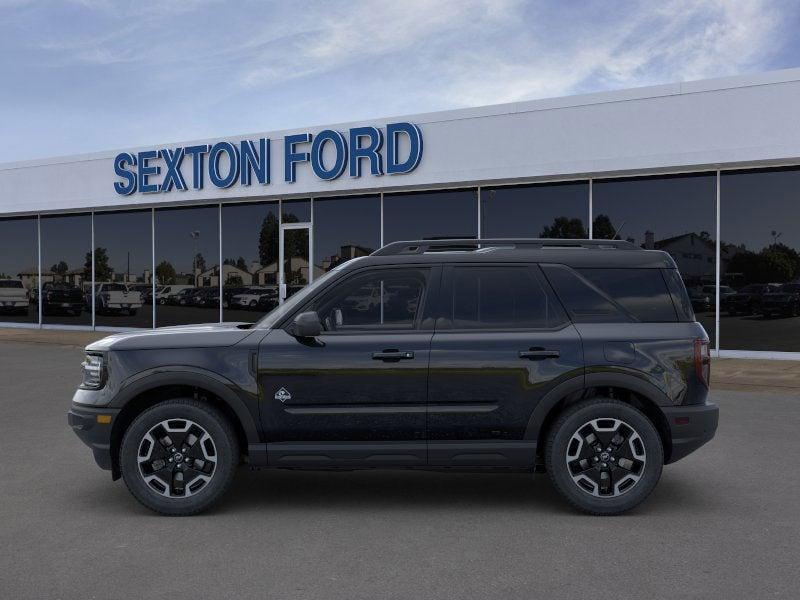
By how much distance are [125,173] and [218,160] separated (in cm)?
325

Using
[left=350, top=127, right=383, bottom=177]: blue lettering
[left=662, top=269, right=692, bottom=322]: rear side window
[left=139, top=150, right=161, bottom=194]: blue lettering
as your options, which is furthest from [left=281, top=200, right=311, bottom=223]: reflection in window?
[left=662, top=269, right=692, bottom=322]: rear side window

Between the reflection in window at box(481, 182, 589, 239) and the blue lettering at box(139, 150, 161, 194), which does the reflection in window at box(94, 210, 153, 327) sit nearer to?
the blue lettering at box(139, 150, 161, 194)

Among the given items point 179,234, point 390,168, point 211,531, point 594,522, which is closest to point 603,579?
point 594,522

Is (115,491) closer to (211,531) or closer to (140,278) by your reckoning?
(211,531)

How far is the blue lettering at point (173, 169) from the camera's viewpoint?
66.8 ft

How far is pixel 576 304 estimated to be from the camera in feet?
18.0

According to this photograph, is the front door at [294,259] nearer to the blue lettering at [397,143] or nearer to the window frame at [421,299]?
the blue lettering at [397,143]

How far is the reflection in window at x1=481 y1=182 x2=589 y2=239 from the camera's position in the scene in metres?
16.2

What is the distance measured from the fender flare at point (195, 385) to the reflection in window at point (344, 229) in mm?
12966

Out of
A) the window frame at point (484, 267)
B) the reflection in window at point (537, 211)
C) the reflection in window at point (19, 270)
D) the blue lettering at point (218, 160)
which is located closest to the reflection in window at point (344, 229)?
the blue lettering at point (218, 160)

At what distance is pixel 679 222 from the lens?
15305 mm

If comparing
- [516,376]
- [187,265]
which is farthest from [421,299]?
[187,265]

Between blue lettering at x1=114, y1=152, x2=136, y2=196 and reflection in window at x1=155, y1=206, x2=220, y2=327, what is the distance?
3.39ft

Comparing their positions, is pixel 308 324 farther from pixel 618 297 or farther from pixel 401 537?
pixel 618 297
